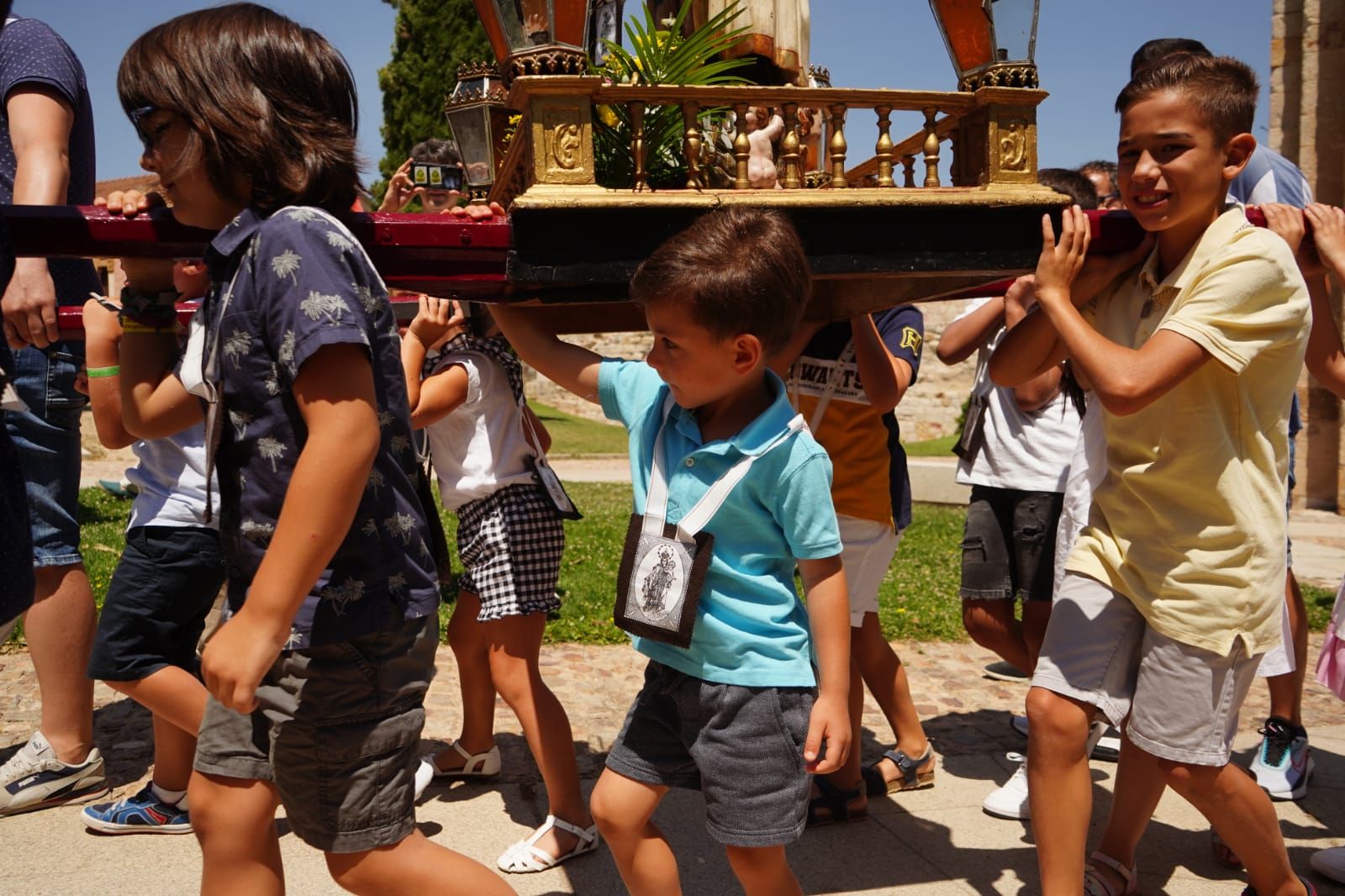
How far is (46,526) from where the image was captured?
149 inches

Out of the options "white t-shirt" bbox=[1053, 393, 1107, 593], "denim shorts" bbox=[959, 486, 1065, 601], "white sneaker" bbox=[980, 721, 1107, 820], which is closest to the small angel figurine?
"white t-shirt" bbox=[1053, 393, 1107, 593]

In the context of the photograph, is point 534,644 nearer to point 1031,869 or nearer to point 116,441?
point 116,441

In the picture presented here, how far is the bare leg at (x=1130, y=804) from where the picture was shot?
3.14 m

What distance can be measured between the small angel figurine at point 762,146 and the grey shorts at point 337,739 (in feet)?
4.84

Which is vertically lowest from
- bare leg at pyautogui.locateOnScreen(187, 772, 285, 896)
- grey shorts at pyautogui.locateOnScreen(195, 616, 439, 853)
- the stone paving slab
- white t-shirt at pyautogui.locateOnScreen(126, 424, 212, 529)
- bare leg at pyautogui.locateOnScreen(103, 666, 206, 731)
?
the stone paving slab

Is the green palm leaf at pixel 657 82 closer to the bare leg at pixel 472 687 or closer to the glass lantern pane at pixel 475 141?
the glass lantern pane at pixel 475 141

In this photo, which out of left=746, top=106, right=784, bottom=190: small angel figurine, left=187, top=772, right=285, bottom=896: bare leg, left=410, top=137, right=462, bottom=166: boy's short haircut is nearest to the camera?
left=187, top=772, right=285, bottom=896: bare leg

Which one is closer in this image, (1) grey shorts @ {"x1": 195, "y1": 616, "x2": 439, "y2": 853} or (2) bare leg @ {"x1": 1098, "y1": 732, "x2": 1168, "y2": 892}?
(1) grey shorts @ {"x1": 195, "y1": 616, "x2": 439, "y2": 853}

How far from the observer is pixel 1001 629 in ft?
14.1

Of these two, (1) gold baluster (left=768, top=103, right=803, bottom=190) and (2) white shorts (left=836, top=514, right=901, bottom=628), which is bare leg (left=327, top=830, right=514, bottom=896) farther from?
(2) white shorts (left=836, top=514, right=901, bottom=628)

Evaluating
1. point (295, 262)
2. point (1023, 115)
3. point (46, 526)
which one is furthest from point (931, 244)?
point (46, 526)

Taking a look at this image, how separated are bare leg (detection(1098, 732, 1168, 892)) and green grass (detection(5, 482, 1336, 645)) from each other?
2977 mm

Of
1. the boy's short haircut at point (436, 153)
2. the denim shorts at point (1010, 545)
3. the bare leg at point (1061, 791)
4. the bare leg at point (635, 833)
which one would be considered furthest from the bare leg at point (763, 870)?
the boy's short haircut at point (436, 153)

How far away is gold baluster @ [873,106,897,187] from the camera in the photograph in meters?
2.88
